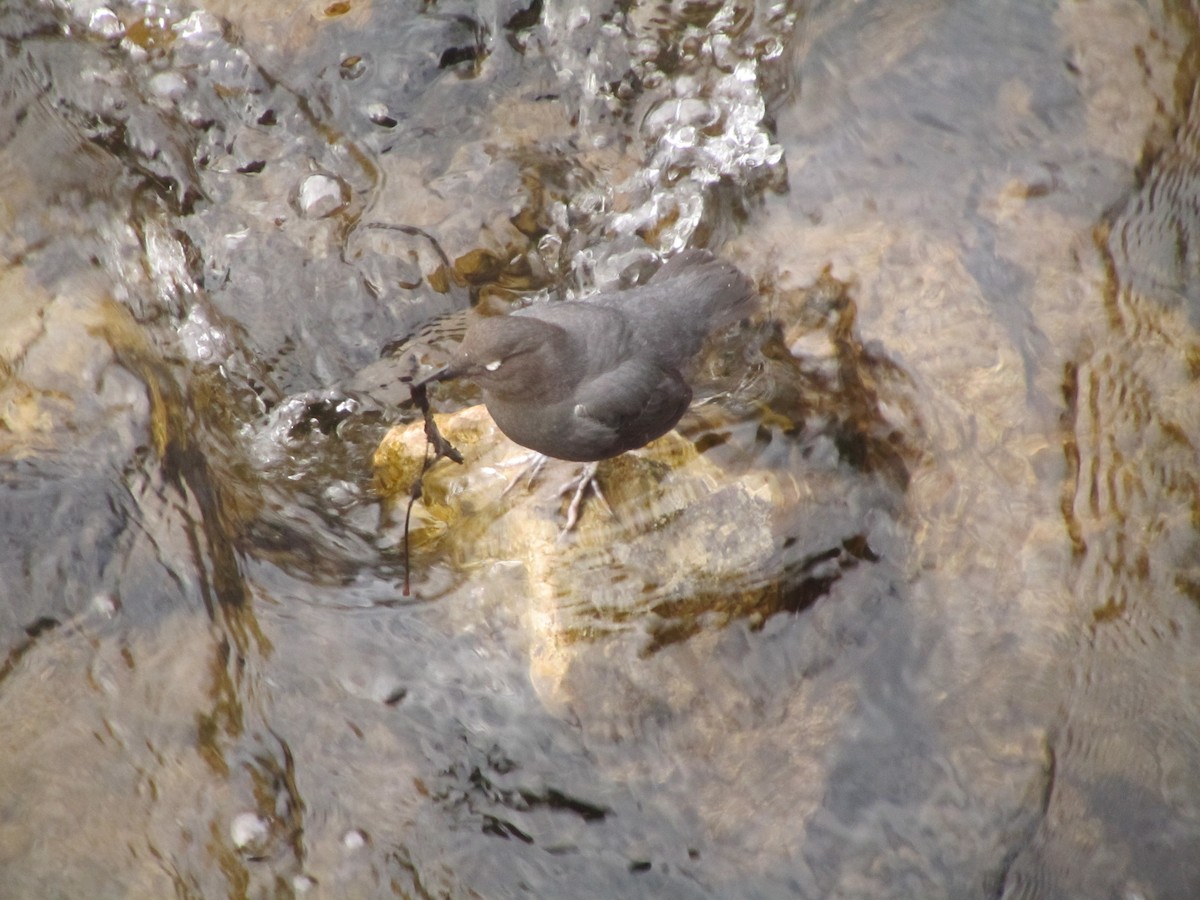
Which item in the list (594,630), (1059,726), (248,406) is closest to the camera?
(1059,726)

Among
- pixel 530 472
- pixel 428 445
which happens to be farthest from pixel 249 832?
pixel 530 472

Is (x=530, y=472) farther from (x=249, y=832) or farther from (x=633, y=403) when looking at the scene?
(x=249, y=832)

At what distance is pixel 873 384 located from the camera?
3193 mm

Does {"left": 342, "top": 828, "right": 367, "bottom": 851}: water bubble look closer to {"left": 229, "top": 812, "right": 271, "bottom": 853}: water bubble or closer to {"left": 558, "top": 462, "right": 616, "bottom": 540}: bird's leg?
{"left": 229, "top": 812, "right": 271, "bottom": 853}: water bubble

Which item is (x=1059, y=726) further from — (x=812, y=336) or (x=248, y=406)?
(x=248, y=406)

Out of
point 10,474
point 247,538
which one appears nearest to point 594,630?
point 247,538

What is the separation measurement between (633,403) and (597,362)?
0.23 metres

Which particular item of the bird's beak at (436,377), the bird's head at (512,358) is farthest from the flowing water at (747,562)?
the bird's beak at (436,377)

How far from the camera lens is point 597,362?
3.33m

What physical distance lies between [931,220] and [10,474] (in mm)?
3282

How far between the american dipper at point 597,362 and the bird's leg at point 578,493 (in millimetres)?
87

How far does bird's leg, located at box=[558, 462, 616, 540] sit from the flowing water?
0.04m

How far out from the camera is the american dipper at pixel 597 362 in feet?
10.2

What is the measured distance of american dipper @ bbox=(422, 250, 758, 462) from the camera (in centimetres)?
312
